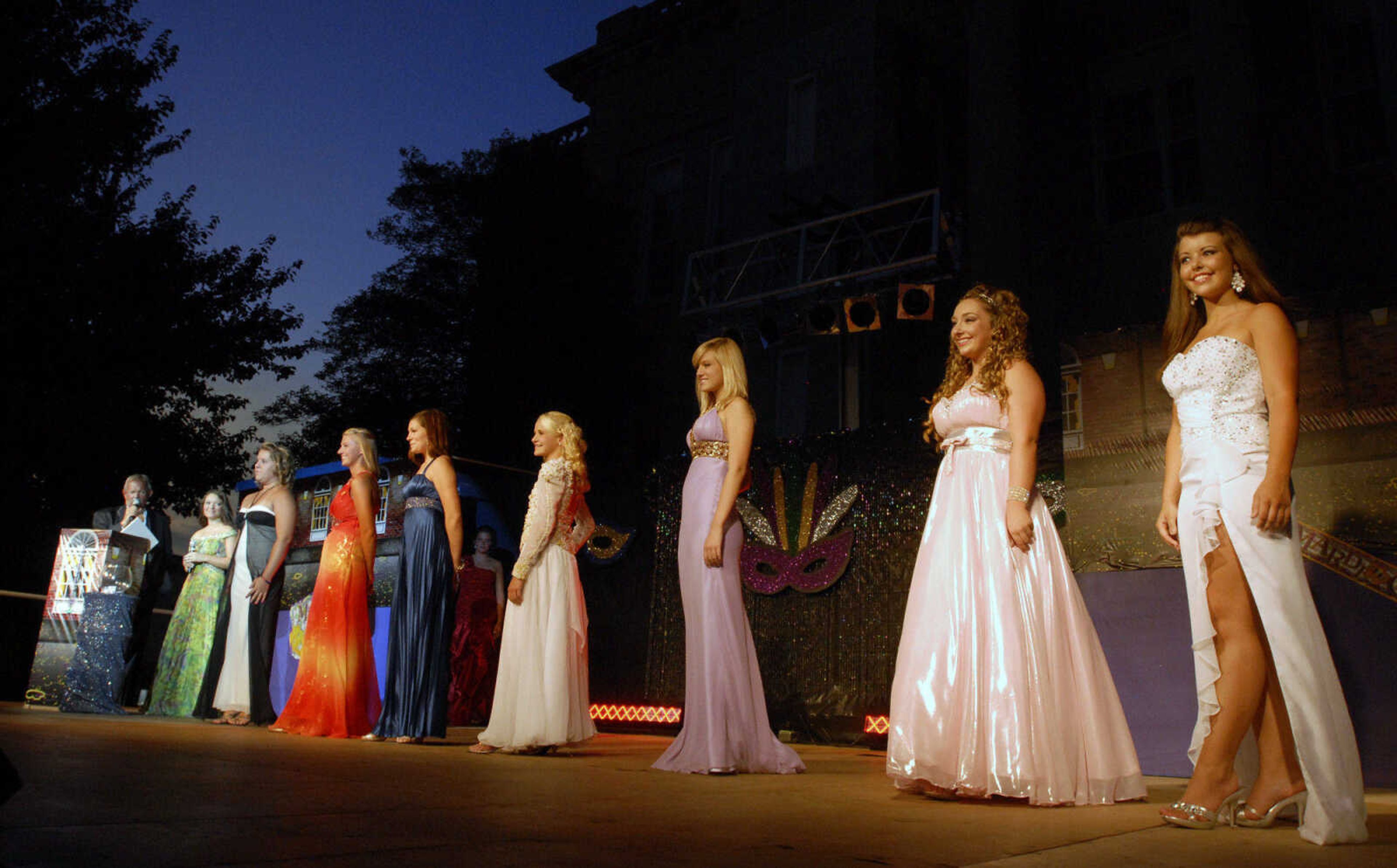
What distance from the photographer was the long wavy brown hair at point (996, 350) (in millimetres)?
3656

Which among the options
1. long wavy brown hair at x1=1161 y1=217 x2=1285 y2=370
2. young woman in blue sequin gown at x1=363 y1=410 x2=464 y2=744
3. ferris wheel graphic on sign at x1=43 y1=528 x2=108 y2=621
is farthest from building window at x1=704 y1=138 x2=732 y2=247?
long wavy brown hair at x1=1161 y1=217 x2=1285 y2=370

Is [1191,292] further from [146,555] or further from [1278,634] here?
[146,555]

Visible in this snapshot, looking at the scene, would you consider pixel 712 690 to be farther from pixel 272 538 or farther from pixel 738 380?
pixel 272 538

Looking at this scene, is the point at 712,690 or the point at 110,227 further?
the point at 110,227

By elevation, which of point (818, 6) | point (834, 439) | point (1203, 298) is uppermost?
point (818, 6)

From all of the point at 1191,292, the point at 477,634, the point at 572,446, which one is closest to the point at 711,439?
the point at 572,446

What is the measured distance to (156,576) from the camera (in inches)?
317

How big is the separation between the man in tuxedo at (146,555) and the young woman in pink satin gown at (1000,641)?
6.59 metres

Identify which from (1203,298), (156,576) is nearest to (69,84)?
(156,576)

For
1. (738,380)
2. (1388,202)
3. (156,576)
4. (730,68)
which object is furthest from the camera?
(730,68)

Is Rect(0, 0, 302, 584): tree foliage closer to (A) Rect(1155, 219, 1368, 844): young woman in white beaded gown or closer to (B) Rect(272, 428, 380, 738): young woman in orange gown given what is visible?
(B) Rect(272, 428, 380, 738): young woman in orange gown

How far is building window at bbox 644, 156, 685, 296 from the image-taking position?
689 inches

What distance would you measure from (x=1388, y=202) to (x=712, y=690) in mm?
9903

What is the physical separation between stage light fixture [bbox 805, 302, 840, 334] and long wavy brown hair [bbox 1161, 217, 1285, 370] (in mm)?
8201
